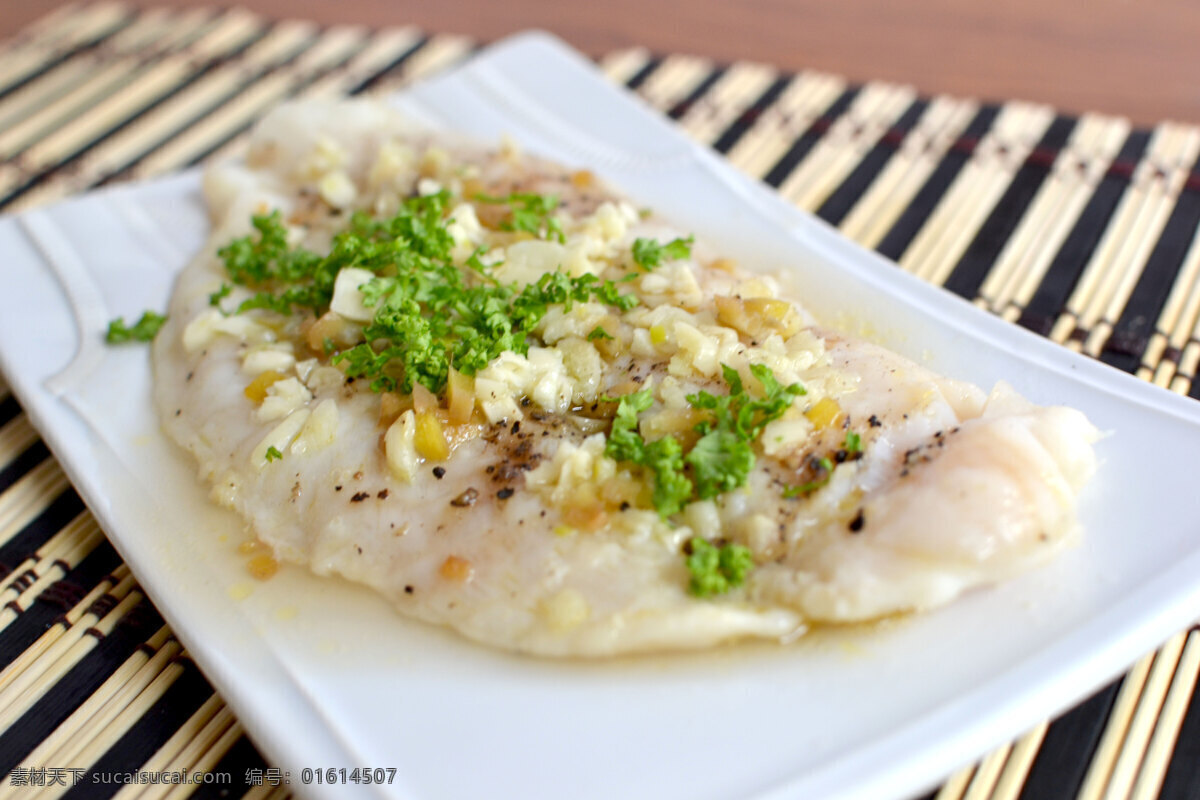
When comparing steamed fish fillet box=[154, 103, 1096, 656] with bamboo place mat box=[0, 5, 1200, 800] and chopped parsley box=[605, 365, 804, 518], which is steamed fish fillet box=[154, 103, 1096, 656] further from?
bamboo place mat box=[0, 5, 1200, 800]

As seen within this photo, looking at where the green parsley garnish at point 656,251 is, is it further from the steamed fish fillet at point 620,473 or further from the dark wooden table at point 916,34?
the dark wooden table at point 916,34

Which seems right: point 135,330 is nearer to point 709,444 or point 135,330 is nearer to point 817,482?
point 709,444

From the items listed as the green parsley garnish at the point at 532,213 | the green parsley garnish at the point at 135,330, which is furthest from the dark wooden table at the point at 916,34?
the green parsley garnish at the point at 135,330

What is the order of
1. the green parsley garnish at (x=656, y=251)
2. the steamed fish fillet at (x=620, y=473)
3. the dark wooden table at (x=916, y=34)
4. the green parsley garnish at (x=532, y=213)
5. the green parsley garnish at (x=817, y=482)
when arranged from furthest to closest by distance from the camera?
the dark wooden table at (x=916, y=34), the green parsley garnish at (x=532, y=213), the green parsley garnish at (x=656, y=251), the green parsley garnish at (x=817, y=482), the steamed fish fillet at (x=620, y=473)

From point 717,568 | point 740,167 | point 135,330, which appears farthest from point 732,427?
point 740,167

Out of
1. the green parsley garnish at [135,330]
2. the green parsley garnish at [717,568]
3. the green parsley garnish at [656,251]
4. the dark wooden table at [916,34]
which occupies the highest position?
the dark wooden table at [916,34]

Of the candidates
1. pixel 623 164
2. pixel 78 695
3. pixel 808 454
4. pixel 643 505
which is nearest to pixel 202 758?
pixel 78 695
